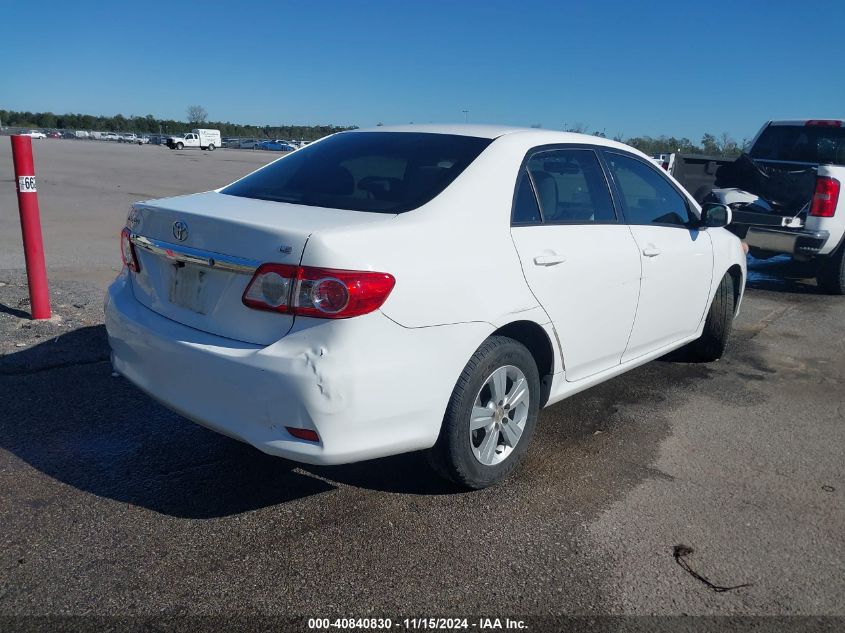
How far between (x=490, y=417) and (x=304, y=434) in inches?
38.0

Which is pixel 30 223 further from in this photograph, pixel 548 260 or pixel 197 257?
pixel 548 260

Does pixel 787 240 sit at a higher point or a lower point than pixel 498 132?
lower

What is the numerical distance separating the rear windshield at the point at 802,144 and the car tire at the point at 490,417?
320 inches

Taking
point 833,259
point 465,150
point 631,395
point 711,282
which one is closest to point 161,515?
point 465,150

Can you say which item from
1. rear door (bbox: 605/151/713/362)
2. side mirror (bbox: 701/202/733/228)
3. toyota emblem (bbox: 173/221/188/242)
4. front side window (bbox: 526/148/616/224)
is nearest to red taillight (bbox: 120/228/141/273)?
toyota emblem (bbox: 173/221/188/242)

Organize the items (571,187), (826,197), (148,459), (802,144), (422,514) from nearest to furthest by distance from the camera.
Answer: (422,514)
(148,459)
(571,187)
(826,197)
(802,144)

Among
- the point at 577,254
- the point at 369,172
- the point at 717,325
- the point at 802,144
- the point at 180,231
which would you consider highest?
the point at 802,144

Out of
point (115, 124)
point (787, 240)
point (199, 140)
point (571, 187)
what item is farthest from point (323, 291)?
point (115, 124)

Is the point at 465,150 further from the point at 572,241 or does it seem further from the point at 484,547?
the point at 484,547

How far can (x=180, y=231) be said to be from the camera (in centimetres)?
314

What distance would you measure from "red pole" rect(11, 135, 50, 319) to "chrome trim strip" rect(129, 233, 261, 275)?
271 centimetres

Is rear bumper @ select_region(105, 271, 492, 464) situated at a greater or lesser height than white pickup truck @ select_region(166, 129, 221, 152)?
greater

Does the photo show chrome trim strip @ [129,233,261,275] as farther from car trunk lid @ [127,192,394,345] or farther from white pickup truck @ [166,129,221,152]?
white pickup truck @ [166,129,221,152]

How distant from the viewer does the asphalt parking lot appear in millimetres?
2711
